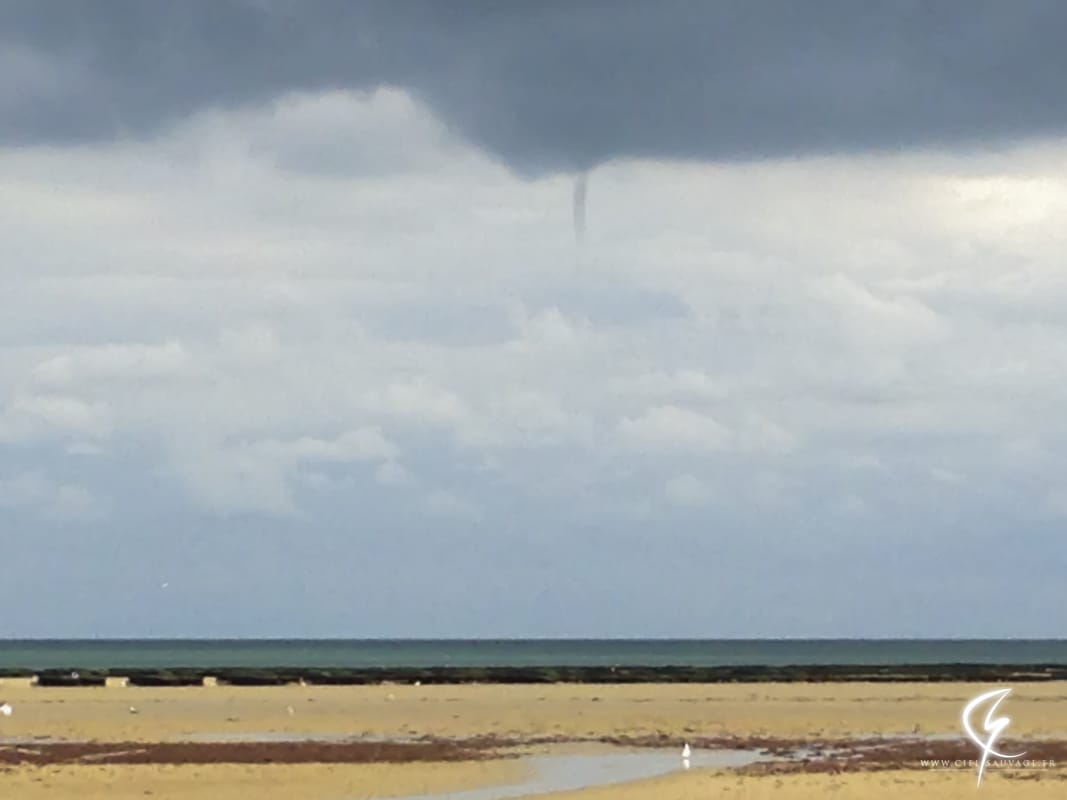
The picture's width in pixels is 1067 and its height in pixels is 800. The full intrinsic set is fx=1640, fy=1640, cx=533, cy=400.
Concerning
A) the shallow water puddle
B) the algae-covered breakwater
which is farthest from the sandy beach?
the algae-covered breakwater

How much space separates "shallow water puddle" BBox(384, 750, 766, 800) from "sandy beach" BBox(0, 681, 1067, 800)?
2.61 feet

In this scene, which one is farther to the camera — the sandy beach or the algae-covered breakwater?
the algae-covered breakwater

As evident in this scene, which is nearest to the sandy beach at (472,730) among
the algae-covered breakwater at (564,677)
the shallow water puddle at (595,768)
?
the shallow water puddle at (595,768)

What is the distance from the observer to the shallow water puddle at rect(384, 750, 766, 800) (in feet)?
124

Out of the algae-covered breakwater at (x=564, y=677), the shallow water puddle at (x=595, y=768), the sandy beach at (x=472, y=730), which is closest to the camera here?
the shallow water puddle at (x=595, y=768)

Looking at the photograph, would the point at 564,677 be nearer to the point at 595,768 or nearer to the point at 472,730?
the point at 472,730

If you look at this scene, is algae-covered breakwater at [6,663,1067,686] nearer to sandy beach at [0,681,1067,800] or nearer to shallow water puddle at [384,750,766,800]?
sandy beach at [0,681,1067,800]

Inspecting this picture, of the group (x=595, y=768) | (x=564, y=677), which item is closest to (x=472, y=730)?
(x=595, y=768)

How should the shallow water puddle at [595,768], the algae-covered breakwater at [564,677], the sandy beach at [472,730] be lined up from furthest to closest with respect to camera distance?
the algae-covered breakwater at [564,677]
the sandy beach at [472,730]
the shallow water puddle at [595,768]

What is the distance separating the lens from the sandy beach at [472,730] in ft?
125

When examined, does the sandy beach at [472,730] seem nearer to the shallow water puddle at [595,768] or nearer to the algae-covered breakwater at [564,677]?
the shallow water puddle at [595,768]

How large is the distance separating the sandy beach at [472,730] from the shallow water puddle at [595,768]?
80cm

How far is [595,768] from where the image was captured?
43031 mm

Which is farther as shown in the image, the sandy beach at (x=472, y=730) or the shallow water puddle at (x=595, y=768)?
the sandy beach at (x=472, y=730)
